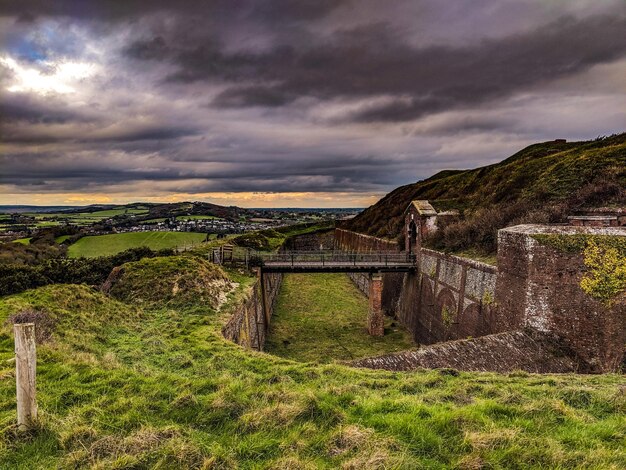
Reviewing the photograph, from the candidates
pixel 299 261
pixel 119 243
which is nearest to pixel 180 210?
pixel 119 243

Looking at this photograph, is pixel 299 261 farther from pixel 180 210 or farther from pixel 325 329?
pixel 180 210

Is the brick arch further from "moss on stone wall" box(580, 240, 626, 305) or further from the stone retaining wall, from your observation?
"moss on stone wall" box(580, 240, 626, 305)

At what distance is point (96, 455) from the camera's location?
4695 mm

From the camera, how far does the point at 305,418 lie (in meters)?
5.74

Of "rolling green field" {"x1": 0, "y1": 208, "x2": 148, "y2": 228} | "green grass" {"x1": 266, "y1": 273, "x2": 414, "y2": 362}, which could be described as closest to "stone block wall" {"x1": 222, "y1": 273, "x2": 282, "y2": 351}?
"green grass" {"x1": 266, "y1": 273, "x2": 414, "y2": 362}

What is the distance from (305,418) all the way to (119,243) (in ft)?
150

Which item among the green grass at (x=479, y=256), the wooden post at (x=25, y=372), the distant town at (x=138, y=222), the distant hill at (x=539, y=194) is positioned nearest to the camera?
the wooden post at (x=25, y=372)

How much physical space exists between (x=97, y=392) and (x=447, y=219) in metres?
22.9

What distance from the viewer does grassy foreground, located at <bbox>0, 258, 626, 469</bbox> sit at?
4617 millimetres

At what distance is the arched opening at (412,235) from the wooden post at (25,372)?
935 inches

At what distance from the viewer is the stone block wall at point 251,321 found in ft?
50.9

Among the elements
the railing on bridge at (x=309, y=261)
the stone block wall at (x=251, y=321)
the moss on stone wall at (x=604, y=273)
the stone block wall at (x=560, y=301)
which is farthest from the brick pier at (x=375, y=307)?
the moss on stone wall at (x=604, y=273)

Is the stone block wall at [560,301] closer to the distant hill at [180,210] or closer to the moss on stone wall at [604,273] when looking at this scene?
the moss on stone wall at [604,273]

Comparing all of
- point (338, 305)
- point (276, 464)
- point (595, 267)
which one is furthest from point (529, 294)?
point (338, 305)
